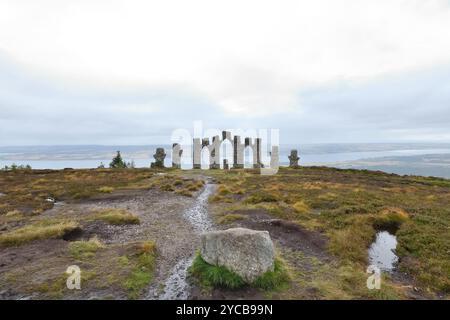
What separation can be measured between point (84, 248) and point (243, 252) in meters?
9.23

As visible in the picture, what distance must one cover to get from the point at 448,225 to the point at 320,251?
1301 cm

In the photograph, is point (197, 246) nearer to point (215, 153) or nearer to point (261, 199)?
point (261, 199)

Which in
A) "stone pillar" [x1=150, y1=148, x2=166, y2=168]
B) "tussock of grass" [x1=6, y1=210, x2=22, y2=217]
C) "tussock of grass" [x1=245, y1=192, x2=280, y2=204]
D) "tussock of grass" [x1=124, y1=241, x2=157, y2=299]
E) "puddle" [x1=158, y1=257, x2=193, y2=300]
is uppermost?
"stone pillar" [x1=150, y1=148, x2=166, y2=168]

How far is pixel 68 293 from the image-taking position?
1127cm

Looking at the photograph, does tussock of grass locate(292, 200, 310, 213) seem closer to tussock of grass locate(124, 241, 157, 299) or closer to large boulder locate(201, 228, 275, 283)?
large boulder locate(201, 228, 275, 283)

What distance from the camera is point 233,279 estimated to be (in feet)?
38.4

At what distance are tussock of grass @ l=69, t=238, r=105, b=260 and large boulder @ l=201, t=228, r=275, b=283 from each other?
22.3 ft

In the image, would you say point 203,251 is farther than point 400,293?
Yes

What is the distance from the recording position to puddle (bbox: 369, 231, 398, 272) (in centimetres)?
1594

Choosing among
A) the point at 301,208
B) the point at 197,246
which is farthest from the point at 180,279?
the point at 301,208

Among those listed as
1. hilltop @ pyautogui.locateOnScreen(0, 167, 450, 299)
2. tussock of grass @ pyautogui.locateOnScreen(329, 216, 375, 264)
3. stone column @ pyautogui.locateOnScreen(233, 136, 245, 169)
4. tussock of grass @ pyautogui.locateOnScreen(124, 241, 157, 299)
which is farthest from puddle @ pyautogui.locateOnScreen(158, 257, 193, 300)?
stone column @ pyautogui.locateOnScreen(233, 136, 245, 169)

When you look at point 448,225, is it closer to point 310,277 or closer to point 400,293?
point 400,293

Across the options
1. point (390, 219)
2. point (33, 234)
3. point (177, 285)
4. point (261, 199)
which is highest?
point (261, 199)
